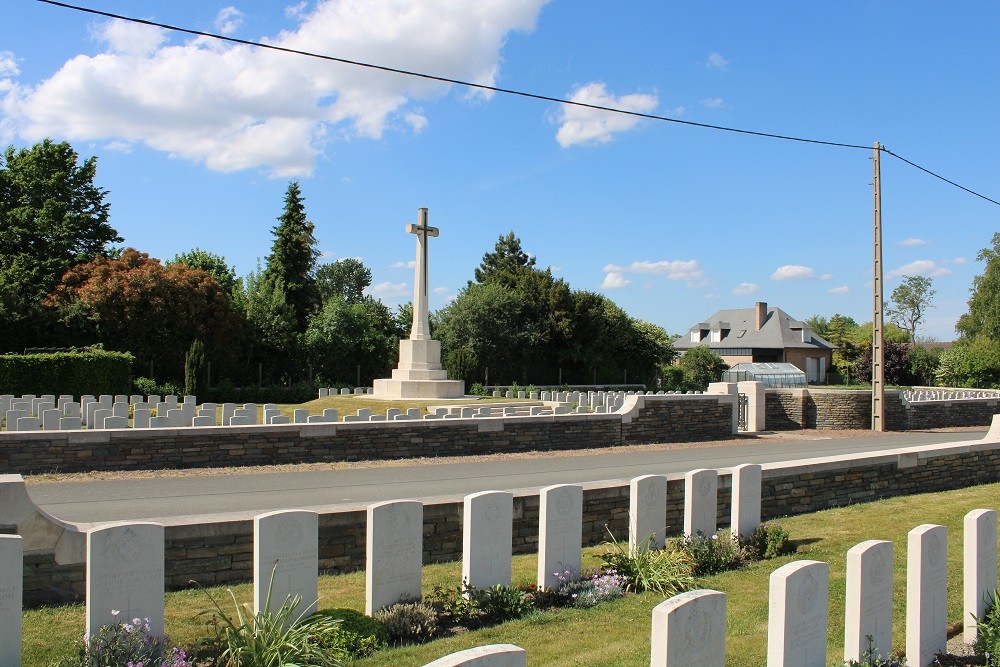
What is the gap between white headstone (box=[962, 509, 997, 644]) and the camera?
5832 millimetres

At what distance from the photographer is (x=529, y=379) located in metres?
45.3

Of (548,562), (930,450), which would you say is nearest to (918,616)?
(548,562)

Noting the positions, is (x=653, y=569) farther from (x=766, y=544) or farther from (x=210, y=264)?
(x=210, y=264)

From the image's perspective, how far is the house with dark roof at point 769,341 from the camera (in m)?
64.9

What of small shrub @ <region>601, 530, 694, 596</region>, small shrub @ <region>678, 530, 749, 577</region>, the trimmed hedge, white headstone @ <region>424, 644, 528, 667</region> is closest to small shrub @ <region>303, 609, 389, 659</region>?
white headstone @ <region>424, 644, 528, 667</region>

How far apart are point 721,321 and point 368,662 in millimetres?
69950

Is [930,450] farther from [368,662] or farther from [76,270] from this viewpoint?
[76,270]

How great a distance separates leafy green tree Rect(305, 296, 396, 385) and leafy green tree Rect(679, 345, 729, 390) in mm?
18856

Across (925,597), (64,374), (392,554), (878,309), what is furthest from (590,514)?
(64,374)

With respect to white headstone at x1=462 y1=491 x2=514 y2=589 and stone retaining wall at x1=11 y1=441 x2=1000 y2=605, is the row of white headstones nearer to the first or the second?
white headstone at x1=462 y1=491 x2=514 y2=589

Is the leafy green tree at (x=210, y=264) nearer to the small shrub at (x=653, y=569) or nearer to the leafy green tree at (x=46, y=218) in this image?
the leafy green tree at (x=46, y=218)

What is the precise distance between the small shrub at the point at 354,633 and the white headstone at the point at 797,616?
2494mm

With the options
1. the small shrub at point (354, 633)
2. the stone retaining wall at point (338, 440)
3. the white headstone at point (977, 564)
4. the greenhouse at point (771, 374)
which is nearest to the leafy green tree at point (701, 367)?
the greenhouse at point (771, 374)

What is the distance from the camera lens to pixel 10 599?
436 centimetres
